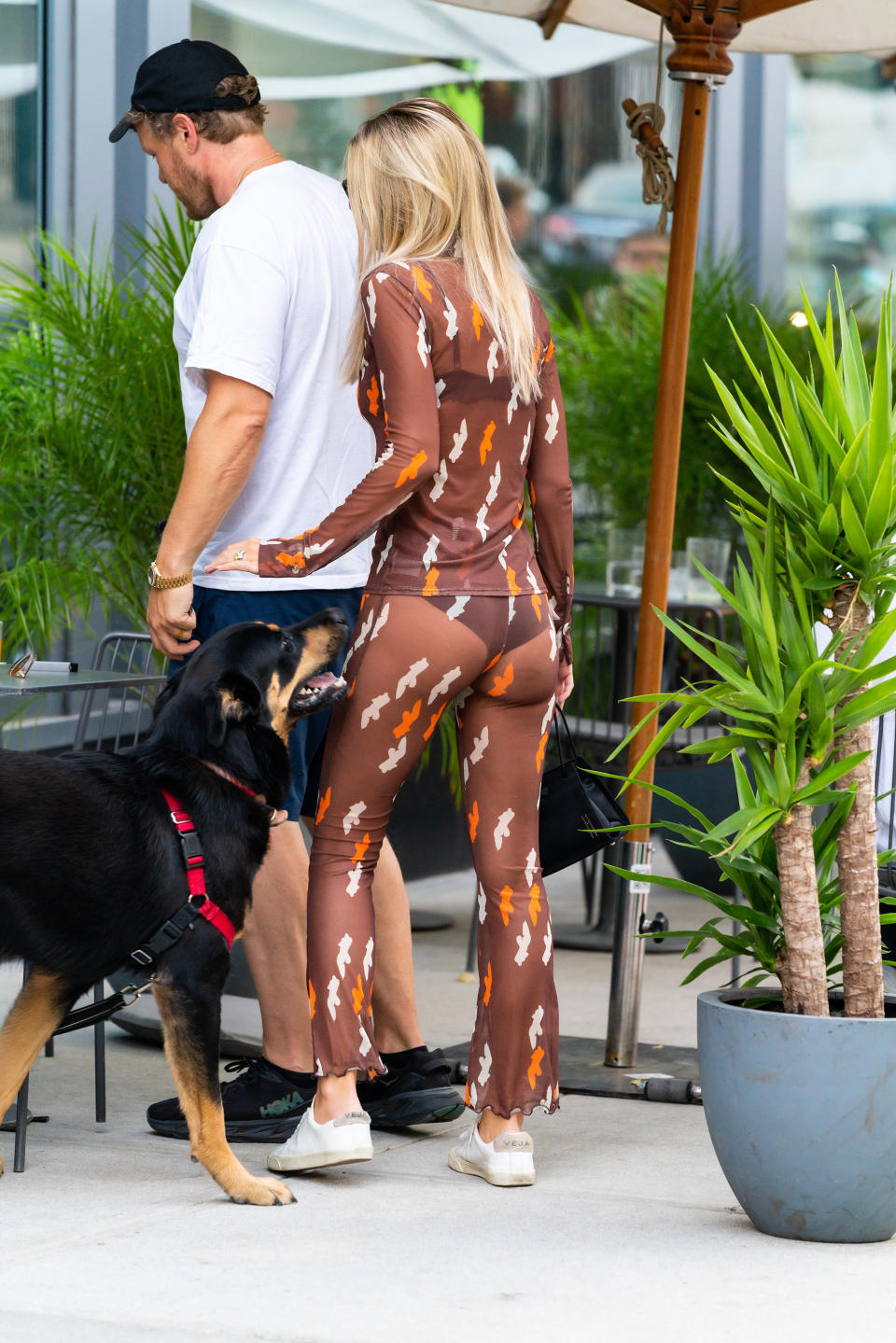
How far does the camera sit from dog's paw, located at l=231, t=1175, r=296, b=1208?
10.9 ft

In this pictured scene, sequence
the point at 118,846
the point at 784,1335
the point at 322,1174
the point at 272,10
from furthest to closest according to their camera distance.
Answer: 1. the point at 272,10
2. the point at 322,1174
3. the point at 118,846
4. the point at 784,1335

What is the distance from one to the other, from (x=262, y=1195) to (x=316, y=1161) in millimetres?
144

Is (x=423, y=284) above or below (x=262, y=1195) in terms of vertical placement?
above

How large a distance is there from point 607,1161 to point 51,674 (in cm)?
156

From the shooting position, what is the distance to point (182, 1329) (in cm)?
269

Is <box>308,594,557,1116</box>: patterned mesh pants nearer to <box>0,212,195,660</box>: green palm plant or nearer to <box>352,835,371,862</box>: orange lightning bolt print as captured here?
<box>352,835,371,862</box>: orange lightning bolt print

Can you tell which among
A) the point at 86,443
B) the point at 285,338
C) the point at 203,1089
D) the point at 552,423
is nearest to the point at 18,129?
the point at 86,443

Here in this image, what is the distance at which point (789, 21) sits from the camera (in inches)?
190

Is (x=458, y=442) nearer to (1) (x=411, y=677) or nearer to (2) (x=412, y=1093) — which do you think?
(1) (x=411, y=677)

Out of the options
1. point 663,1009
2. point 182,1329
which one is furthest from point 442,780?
point 182,1329

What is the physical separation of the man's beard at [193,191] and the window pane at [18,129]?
86.8 inches

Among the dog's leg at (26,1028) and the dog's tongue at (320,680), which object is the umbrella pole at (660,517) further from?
the dog's leg at (26,1028)

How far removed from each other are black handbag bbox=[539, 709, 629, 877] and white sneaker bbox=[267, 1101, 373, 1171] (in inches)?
24.9

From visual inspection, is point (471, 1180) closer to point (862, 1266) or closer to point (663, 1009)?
point (862, 1266)
